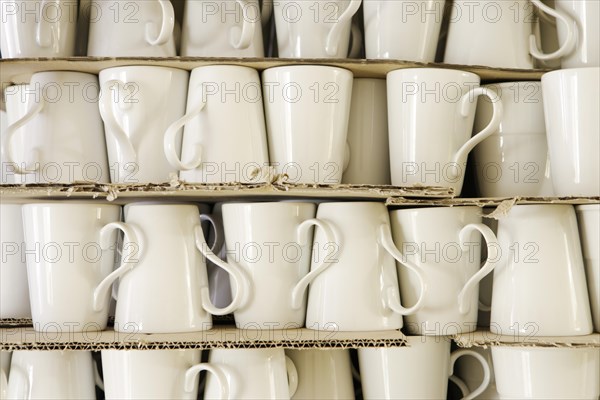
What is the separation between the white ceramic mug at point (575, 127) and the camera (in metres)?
0.92

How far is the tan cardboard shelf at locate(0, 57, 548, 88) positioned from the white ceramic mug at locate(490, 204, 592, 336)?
0.17 m

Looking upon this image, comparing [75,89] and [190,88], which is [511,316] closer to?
[190,88]

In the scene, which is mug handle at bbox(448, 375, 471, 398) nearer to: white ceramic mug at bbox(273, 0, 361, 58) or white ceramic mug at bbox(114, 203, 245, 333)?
white ceramic mug at bbox(114, 203, 245, 333)

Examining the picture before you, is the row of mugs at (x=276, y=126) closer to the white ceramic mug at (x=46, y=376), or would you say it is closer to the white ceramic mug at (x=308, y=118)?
the white ceramic mug at (x=308, y=118)

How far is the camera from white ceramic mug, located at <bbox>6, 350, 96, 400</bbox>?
37.1 inches

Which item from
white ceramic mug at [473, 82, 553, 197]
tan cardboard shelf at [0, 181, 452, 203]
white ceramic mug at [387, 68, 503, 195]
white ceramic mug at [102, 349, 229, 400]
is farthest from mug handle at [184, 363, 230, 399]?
white ceramic mug at [473, 82, 553, 197]

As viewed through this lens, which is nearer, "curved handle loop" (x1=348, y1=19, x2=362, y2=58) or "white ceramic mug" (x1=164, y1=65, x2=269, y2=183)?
"white ceramic mug" (x1=164, y1=65, x2=269, y2=183)

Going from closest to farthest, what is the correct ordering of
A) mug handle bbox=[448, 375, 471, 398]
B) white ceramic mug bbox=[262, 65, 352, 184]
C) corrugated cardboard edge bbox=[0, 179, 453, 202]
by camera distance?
corrugated cardboard edge bbox=[0, 179, 453, 202] → white ceramic mug bbox=[262, 65, 352, 184] → mug handle bbox=[448, 375, 471, 398]

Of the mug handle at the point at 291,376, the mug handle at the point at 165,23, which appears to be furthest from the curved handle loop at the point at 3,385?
the mug handle at the point at 165,23

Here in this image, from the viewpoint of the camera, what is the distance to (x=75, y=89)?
3.18ft

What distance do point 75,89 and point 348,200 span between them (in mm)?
368

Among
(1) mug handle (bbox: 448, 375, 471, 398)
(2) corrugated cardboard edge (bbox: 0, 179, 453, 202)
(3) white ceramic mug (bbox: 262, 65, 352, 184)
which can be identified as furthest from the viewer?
(1) mug handle (bbox: 448, 375, 471, 398)

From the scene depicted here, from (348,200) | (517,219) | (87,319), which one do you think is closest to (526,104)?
(517,219)

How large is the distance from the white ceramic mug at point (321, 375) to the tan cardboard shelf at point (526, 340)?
154 millimetres
